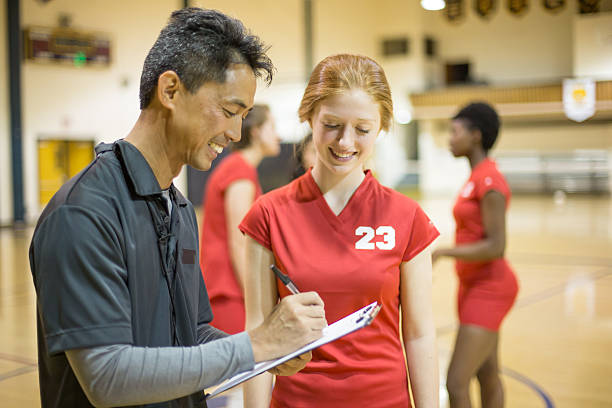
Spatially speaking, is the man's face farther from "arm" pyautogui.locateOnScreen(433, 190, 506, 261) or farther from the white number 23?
"arm" pyautogui.locateOnScreen(433, 190, 506, 261)

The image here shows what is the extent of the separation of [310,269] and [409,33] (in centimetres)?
2383

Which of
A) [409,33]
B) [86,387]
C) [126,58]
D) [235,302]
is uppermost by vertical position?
[409,33]

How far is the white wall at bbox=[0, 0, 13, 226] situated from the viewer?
549 inches

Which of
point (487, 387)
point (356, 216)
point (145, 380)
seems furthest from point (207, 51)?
point (487, 387)

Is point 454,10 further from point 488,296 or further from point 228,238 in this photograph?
point 228,238

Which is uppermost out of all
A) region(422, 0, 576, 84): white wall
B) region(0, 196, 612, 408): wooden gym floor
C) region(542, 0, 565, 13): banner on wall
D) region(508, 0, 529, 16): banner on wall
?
region(422, 0, 576, 84): white wall

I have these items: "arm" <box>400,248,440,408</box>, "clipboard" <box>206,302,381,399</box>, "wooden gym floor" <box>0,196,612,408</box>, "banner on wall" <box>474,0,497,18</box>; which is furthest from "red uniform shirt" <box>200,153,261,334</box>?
"banner on wall" <box>474,0,497,18</box>

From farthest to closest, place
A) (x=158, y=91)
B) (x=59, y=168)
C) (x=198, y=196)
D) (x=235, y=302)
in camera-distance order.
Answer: (x=198, y=196) → (x=59, y=168) → (x=235, y=302) → (x=158, y=91)

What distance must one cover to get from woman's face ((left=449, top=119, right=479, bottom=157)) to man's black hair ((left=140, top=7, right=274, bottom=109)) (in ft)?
7.83

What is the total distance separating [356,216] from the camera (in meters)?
1.72

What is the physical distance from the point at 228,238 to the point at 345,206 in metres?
1.49

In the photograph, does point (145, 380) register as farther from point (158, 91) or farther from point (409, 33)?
point (409, 33)

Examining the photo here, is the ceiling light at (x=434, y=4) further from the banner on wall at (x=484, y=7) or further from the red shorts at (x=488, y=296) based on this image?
the red shorts at (x=488, y=296)

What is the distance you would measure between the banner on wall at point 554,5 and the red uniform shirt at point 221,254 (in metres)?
2.57
